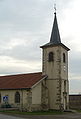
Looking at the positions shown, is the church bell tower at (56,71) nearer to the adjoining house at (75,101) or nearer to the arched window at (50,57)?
the arched window at (50,57)

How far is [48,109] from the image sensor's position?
40.2m

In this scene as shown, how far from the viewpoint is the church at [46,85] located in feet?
124

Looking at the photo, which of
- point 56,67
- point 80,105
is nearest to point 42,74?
point 56,67

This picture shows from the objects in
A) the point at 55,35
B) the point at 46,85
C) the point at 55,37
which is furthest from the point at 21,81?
the point at 55,35

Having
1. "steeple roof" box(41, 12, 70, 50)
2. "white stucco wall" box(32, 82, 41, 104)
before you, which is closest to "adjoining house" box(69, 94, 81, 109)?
"white stucco wall" box(32, 82, 41, 104)

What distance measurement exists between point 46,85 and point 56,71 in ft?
9.10

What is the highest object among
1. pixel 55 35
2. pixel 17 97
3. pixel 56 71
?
pixel 55 35

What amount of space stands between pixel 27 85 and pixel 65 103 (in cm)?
771

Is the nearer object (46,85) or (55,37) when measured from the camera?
(46,85)

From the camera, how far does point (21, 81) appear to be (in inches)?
1609

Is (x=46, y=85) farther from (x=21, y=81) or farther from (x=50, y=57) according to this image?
(x=50, y=57)

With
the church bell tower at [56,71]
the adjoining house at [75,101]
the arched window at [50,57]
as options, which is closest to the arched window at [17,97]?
the church bell tower at [56,71]

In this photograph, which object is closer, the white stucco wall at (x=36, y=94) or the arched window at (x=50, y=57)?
the white stucco wall at (x=36, y=94)

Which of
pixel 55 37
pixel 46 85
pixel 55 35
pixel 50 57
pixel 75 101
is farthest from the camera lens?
pixel 75 101
